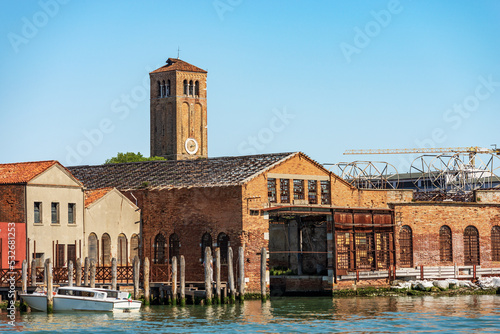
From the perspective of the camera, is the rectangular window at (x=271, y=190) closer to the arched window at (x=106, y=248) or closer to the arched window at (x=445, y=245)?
the arched window at (x=106, y=248)

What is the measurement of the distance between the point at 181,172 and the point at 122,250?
5530 mm

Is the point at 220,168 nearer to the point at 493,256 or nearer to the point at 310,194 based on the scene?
the point at 310,194

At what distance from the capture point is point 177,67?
112 m

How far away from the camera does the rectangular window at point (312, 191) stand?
54.7 meters

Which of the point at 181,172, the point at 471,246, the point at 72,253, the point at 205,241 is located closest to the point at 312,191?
the point at 205,241

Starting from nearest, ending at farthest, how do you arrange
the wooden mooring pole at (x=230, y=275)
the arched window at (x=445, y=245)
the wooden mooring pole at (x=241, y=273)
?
the wooden mooring pole at (x=230, y=275) → the wooden mooring pole at (x=241, y=273) → the arched window at (x=445, y=245)

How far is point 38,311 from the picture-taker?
43562 millimetres

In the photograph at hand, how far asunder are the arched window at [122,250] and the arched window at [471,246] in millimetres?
19262

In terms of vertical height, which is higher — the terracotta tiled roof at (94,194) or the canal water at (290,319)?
the terracotta tiled roof at (94,194)

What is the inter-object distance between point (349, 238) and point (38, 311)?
17532 millimetres

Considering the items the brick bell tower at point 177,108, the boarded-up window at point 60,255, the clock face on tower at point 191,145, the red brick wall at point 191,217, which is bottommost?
the boarded-up window at point 60,255

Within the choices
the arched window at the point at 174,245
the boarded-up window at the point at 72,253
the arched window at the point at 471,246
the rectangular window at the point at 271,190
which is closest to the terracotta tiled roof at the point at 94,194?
the boarded-up window at the point at 72,253

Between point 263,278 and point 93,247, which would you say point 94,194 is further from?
point 263,278

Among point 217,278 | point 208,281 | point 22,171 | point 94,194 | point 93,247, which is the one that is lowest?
point 208,281
